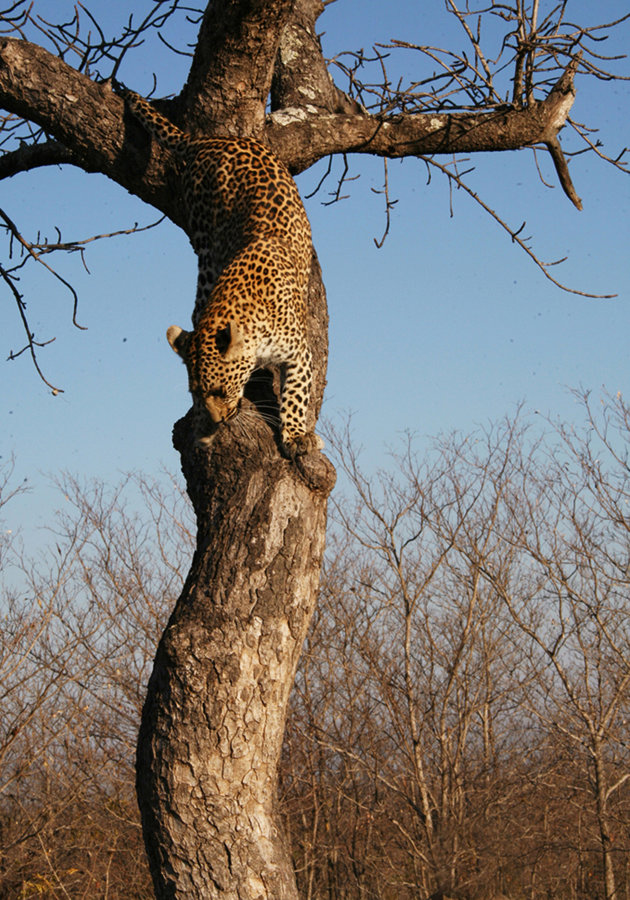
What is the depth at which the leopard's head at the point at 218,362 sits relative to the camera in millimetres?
4625

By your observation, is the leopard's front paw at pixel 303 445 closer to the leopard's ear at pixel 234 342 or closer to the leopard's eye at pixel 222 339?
the leopard's ear at pixel 234 342

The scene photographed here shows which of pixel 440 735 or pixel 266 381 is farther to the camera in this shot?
pixel 440 735

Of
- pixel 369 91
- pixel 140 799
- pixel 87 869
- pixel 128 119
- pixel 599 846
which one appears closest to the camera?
pixel 140 799

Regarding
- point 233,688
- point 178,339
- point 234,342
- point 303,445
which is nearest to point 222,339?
point 234,342

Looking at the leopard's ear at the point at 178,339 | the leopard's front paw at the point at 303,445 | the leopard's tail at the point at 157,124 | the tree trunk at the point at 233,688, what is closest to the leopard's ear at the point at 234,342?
the leopard's ear at the point at 178,339

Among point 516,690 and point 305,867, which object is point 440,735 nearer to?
point 516,690

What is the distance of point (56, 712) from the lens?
452 inches

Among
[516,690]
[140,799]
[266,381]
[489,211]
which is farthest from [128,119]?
[516,690]

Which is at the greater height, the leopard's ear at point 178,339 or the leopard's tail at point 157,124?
the leopard's tail at point 157,124

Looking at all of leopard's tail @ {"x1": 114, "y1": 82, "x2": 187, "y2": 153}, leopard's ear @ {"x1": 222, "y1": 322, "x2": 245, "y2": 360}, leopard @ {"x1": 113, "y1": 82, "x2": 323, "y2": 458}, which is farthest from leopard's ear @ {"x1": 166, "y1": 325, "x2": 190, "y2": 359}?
leopard's tail @ {"x1": 114, "y1": 82, "x2": 187, "y2": 153}

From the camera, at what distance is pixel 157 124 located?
4906 millimetres

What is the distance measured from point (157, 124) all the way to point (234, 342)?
1.34 meters

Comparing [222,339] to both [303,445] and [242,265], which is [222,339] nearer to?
[242,265]

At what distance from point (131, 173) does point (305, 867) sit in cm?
962
